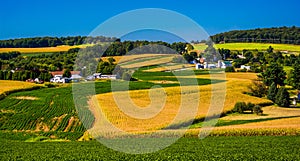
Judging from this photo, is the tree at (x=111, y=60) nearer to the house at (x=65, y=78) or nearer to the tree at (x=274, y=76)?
the house at (x=65, y=78)

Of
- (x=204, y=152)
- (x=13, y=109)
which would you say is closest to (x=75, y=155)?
(x=204, y=152)

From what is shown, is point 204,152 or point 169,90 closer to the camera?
point 204,152

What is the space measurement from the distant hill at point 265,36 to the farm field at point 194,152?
9870cm

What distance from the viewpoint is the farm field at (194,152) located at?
1758 cm

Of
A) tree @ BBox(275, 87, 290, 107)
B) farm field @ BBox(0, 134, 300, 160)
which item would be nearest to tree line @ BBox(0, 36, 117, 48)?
tree @ BBox(275, 87, 290, 107)

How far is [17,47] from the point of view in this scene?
137 m

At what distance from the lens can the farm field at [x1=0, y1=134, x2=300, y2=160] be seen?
692 inches

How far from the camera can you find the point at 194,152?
19047 mm

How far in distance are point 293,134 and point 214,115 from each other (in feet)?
28.8

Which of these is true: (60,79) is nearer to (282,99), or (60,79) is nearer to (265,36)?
(282,99)

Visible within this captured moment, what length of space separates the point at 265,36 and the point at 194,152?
111 metres

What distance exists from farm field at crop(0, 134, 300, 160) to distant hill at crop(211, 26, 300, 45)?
98701 millimetres

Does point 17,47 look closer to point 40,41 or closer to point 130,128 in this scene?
point 40,41

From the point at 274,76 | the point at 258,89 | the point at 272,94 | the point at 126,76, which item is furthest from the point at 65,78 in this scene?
the point at 272,94
